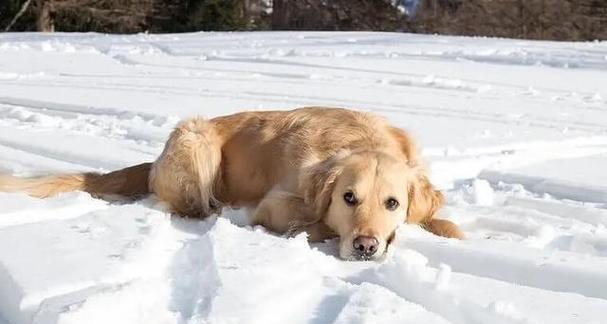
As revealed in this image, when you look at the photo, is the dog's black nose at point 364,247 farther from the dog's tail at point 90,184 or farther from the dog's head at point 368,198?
the dog's tail at point 90,184

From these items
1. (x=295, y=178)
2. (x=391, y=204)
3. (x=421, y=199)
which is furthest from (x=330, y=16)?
(x=391, y=204)

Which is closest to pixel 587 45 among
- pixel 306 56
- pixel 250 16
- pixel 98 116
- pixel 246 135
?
pixel 306 56

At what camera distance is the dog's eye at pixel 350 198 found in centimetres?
329

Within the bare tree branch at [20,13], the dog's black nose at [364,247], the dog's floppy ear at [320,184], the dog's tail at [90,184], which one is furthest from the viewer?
the bare tree branch at [20,13]

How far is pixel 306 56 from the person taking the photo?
1069 cm

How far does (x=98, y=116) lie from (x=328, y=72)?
3199mm

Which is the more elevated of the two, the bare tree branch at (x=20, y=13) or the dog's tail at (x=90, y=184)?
the dog's tail at (x=90, y=184)

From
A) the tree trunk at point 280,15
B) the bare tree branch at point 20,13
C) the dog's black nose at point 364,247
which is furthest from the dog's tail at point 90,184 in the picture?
the bare tree branch at point 20,13

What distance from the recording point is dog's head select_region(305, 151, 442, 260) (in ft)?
10.2

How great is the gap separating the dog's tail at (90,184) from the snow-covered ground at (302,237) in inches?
6.3

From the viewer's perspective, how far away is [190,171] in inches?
158

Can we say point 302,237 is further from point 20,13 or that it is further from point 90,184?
point 20,13

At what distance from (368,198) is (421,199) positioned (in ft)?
1.44

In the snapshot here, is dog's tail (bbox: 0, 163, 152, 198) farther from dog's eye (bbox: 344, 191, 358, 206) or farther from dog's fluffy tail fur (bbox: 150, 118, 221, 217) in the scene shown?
dog's eye (bbox: 344, 191, 358, 206)
